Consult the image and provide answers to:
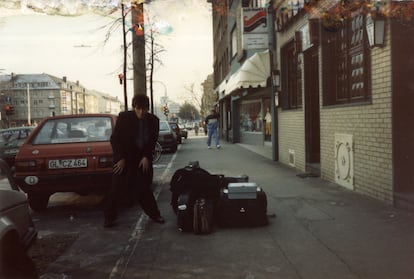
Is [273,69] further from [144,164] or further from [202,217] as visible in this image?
[202,217]

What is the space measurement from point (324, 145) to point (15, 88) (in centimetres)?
13203

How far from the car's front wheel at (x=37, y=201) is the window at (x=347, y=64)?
5493 millimetres

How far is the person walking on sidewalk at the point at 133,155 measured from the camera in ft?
19.7

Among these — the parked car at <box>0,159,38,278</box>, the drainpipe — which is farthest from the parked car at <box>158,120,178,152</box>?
the parked car at <box>0,159,38,278</box>

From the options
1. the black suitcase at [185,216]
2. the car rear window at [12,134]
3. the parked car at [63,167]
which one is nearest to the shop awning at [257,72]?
the car rear window at [12,134]

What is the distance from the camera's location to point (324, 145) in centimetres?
990

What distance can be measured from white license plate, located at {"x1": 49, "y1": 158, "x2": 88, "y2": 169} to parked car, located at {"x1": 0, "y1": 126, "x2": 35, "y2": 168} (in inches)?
352

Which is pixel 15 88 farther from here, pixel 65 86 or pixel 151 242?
pixel 151 242

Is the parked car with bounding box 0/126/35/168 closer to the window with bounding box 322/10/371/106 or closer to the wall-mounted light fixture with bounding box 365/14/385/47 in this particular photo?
the window with bounding box 322/10/371/106

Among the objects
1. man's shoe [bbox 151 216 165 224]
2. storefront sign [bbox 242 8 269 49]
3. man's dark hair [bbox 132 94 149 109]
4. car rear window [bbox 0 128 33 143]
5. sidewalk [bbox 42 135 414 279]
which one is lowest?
sidewalk [bbox 42 135 414 279]

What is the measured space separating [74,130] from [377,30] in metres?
4.91

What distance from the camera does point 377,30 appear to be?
22.5 ft

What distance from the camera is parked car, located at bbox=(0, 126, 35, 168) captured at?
1527 cm

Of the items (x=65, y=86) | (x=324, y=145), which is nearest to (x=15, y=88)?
(x=65, y=86)
